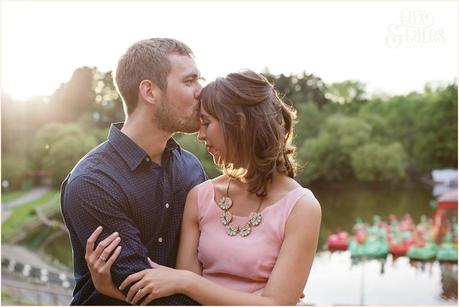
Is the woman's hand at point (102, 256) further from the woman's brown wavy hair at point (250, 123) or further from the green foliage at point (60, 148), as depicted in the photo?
the green foliage at point (60, 148)

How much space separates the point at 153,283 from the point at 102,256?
0.10 m

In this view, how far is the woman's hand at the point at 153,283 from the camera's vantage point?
3.62 feet

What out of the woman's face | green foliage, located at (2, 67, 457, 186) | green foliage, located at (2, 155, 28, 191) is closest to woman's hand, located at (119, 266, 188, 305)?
the woman's face

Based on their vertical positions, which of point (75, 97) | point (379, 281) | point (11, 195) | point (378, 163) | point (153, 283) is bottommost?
point (379, 281)

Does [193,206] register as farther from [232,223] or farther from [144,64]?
[144,64]

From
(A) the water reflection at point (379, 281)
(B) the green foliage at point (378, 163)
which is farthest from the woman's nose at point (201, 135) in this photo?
(B) the green foliage at point (378, 163)

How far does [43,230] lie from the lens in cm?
1259

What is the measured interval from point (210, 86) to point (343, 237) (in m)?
10.4

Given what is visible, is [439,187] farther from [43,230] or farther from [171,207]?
[171,207]

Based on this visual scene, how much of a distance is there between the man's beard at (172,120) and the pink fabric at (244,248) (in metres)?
0.17

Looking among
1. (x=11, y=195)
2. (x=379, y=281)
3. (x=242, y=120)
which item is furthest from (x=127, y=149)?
(x=11, y=195)

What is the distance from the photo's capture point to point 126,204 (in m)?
1.22

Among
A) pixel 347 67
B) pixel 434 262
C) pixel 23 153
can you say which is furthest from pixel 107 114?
pixel 434 262

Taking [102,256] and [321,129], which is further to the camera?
[321,129]
